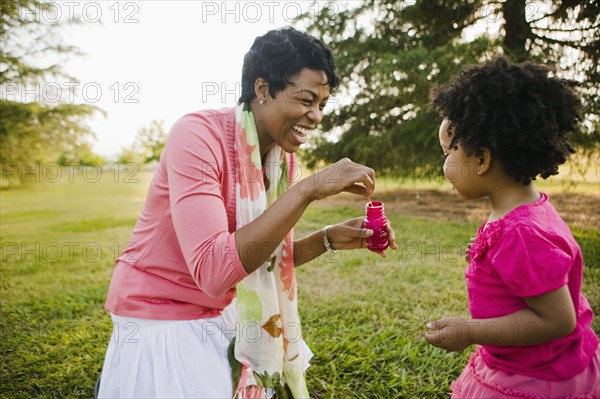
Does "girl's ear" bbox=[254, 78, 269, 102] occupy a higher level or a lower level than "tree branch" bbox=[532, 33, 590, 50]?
lower

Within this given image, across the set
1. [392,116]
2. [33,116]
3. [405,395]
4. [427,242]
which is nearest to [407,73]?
[392,116]

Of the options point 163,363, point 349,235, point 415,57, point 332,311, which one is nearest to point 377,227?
point 349,235

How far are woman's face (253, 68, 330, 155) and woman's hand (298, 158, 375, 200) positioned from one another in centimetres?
46

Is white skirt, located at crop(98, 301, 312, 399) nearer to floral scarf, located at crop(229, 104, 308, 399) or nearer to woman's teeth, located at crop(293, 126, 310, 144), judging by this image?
floral scarf, located at crop(229, 104, 308, 399)

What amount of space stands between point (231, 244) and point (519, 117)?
1.00 meters

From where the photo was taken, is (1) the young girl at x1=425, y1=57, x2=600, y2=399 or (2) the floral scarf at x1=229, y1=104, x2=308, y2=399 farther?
(2) the floral scarf at x1=229, y1=104, x2=308, y2=399

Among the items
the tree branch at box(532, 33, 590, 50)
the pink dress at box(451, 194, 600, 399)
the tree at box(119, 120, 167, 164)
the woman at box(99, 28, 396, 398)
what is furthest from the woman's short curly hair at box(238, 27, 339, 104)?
the tree at box(119, 120, 167, 164)

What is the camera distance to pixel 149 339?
164 centimetres

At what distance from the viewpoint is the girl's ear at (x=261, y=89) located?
189cm

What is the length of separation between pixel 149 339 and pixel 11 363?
2241 millimetres

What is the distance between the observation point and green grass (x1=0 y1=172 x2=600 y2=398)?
2.86m

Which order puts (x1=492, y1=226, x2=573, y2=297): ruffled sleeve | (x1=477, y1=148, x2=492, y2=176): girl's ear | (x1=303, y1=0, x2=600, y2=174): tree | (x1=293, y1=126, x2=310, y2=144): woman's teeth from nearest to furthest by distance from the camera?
(x1=492, y1=226, x2=573, y2=297): ruffled sleeve < (x1=477, y1=148, x2=492, y2=176): girl's ear < (x1=293, y1=126, x2=310, y2=144): woman's teeth < (x1=303, y1=0, x2=600, y2=174): tree

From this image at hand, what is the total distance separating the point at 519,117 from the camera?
1420 mm

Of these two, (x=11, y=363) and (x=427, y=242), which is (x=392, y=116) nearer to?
(x=427, y=242)
